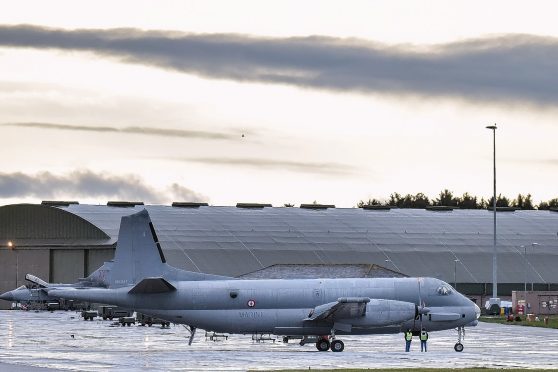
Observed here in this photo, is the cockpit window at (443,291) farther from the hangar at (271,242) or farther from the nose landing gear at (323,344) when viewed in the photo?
the hangar at (271,242)

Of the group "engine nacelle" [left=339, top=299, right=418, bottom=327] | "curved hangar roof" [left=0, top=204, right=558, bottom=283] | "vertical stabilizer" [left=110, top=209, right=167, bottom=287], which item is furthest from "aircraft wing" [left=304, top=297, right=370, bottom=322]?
"curved hangar roof" [left=0, top=204, right=558, bottom=283]

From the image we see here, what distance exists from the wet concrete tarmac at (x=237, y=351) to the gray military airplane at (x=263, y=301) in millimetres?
1566

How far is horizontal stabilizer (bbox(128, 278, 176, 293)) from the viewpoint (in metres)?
70.8

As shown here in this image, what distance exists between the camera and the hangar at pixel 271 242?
149125mm

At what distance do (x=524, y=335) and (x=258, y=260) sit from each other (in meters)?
61.5

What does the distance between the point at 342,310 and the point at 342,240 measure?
276 feet

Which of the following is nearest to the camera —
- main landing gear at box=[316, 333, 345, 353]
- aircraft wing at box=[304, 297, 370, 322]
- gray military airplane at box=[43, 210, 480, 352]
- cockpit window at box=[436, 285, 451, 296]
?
aircraft wing at box=[304, 297, 370, 322]

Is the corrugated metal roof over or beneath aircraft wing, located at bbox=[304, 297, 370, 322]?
over

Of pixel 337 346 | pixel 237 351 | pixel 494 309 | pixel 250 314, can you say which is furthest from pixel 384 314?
pixel 494 309

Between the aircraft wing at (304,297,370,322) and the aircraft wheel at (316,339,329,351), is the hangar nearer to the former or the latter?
the aircraft wheel at (316,339,329,351)

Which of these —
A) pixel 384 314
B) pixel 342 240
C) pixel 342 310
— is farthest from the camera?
pixel 342 240

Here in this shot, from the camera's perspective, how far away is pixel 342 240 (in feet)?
509

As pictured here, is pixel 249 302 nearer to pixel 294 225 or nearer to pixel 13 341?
pixel 13 341

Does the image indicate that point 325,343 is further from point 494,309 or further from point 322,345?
point 494,309
